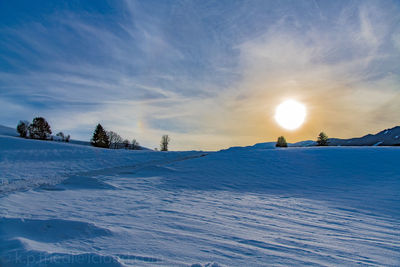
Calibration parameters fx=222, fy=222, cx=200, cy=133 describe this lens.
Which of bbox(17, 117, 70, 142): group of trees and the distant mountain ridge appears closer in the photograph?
bbox(17, 117, 70, 142): group of trees

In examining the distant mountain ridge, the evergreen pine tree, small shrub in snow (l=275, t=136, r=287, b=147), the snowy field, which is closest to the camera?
the snowy field

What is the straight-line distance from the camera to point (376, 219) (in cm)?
564

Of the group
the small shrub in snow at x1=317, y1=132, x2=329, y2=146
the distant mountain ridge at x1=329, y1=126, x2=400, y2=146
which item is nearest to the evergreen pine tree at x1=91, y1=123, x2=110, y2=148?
the small shrub in snow at x1=317, y1=132, x2=329, y2=146

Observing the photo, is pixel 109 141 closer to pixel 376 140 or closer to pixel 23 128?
pixel 23 128

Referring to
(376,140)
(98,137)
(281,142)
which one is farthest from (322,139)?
(98,137)

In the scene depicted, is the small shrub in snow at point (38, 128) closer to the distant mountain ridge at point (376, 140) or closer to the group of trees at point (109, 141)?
the group of trees at point (109, 141)

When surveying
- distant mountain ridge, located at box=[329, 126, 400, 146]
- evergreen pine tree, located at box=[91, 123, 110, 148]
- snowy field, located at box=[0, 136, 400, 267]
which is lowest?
snowy field, located at box=[0, 136, 400, 267]

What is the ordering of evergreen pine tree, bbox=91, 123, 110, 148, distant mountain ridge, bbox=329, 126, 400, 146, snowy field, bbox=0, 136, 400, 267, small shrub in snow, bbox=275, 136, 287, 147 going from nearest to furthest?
snowy field, bbox=0, 136, 400, 267, small shrub in snow, bbox=275, 136, 287, 147, evergreen pine tree, bbox=91, 123, 110, 148, distant mountain ridge, bbox=329, 126, 400, 146

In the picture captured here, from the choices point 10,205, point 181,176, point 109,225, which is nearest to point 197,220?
point 109,225

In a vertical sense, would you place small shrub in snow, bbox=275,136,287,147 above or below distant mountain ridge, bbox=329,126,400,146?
below

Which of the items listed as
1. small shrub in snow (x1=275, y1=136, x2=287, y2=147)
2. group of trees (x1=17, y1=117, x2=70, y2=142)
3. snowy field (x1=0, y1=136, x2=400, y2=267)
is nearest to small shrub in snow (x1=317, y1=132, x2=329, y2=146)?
small shrub in snow (x1=275, y1=136, x2=287, y2=147)

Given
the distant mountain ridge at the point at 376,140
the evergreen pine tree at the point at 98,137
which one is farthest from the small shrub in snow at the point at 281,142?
the evergreen pine tree at the point at 98,137

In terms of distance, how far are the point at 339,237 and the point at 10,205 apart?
6.85 meters

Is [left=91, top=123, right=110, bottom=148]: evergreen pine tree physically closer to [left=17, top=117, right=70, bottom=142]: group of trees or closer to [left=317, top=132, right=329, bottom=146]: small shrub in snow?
[left=17, top=117, right=70, bottom=142]: group of trees
